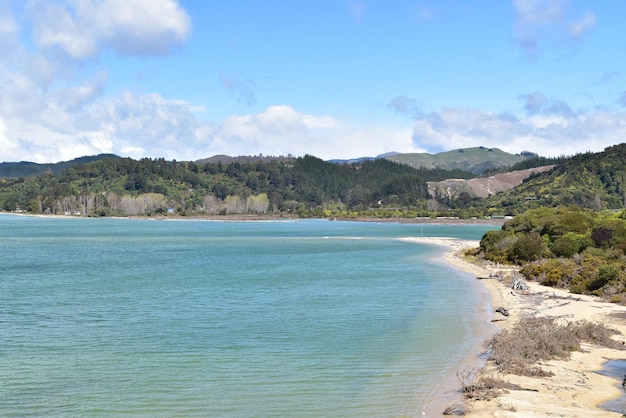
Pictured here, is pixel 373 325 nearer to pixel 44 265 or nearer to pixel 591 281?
pixel 591 281

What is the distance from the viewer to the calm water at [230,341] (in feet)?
54.4

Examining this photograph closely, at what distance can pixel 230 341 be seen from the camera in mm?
23672

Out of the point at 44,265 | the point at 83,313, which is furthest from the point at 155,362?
the point at 44,265

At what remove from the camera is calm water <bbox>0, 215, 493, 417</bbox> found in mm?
16594

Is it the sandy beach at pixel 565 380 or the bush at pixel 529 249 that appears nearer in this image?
the sandy beach at pixel 565 380

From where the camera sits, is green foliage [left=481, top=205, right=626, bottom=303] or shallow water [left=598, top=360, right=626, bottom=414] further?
green foliage [left=481, top=205, right=626, bottom=303]

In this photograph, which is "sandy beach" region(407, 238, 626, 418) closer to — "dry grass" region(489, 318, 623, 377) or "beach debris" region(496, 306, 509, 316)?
"beach debris" region(496, 306, 509, 316)

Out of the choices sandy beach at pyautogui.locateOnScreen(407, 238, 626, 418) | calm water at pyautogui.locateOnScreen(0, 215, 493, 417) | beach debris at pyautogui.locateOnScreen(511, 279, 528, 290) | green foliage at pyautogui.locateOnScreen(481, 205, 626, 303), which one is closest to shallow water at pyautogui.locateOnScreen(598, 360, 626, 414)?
sandy beach at pyautogui.locateOnScreen(407, 238, 626, 418)

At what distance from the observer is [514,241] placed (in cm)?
5634

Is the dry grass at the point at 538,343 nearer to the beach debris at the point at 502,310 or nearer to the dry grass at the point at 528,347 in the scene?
the dry grass at the point at 528,347

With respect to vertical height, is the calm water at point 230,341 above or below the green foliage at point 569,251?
below

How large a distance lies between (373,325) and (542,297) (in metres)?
11.5

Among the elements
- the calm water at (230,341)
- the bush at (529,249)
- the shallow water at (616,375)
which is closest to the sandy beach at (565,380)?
the shallow water at (616,375)

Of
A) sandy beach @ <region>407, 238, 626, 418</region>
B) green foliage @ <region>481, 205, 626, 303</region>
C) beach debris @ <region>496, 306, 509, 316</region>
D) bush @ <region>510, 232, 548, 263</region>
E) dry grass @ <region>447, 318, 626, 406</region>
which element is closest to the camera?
sandy beach @ <region>407, 238, 626, 418</region>
